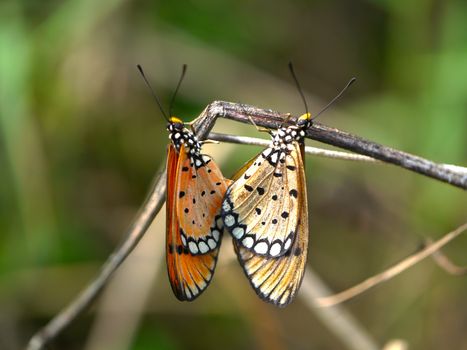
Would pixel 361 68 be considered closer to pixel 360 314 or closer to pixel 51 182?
pixel 360 314

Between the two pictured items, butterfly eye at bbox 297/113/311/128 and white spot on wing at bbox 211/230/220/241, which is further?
white spot on wing at bbox 211/230/220/241

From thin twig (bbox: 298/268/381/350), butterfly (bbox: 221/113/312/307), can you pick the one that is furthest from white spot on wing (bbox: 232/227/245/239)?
thin twig (bbox: 298/268/381/350)

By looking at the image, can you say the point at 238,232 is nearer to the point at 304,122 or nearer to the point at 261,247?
the point at 261,247

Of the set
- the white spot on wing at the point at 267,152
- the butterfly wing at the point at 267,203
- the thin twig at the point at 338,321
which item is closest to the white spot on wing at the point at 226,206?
the butterfly wing at the point at 267,203

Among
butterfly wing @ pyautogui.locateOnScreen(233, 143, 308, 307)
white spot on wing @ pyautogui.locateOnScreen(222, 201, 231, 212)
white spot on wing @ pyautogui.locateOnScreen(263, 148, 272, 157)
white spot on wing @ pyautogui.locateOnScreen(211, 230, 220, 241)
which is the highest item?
white spot on wing @ pyautogui.locateOnScreen(263, 148, 272, 157)

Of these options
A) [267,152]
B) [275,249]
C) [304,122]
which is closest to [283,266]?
[275,249]

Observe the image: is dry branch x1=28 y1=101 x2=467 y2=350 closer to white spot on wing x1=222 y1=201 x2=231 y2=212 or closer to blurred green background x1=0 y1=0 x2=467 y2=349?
white spot on wing x1=222 y1=201 x2=231 y2=212
